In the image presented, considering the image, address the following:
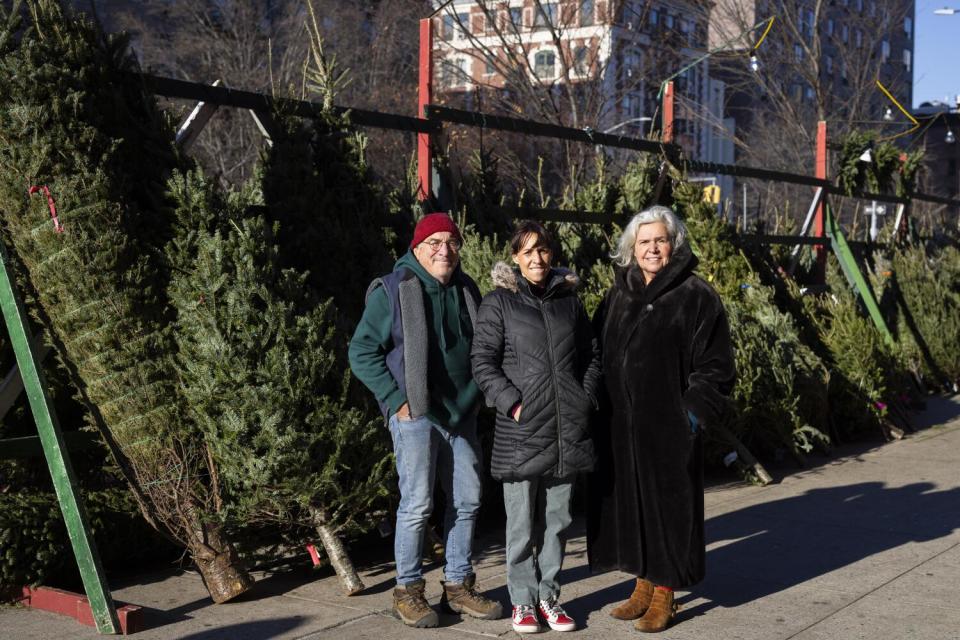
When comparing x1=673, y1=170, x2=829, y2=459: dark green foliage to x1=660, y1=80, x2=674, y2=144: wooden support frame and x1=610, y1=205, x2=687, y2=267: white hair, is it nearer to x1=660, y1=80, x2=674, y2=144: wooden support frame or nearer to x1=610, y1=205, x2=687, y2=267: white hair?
x1=660, y1=80, x2=674, y2=144: wooden support frame

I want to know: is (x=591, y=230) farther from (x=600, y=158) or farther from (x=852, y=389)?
(x=852, y=389)

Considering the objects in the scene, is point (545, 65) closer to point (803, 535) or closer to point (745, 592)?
point (803, 535)

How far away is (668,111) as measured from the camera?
400 inches

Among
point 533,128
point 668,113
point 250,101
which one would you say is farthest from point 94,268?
point 668,113

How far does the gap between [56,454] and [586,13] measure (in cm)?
1494

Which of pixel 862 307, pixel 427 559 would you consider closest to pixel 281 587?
pixel 427 559

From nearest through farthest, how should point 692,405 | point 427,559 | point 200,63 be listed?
point 692,405, point 427,559, point 200,63

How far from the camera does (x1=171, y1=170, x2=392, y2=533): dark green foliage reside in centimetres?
491

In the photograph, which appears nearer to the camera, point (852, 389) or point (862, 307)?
point (852, 389)

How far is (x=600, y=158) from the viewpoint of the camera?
379 inches

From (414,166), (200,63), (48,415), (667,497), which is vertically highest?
(200,63)

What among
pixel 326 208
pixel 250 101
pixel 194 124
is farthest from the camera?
pixel 326 208

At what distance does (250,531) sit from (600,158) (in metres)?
5.45

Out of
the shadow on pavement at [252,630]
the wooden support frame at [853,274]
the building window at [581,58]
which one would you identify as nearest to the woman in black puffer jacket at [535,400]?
the shadow on pavement at [252,630]
